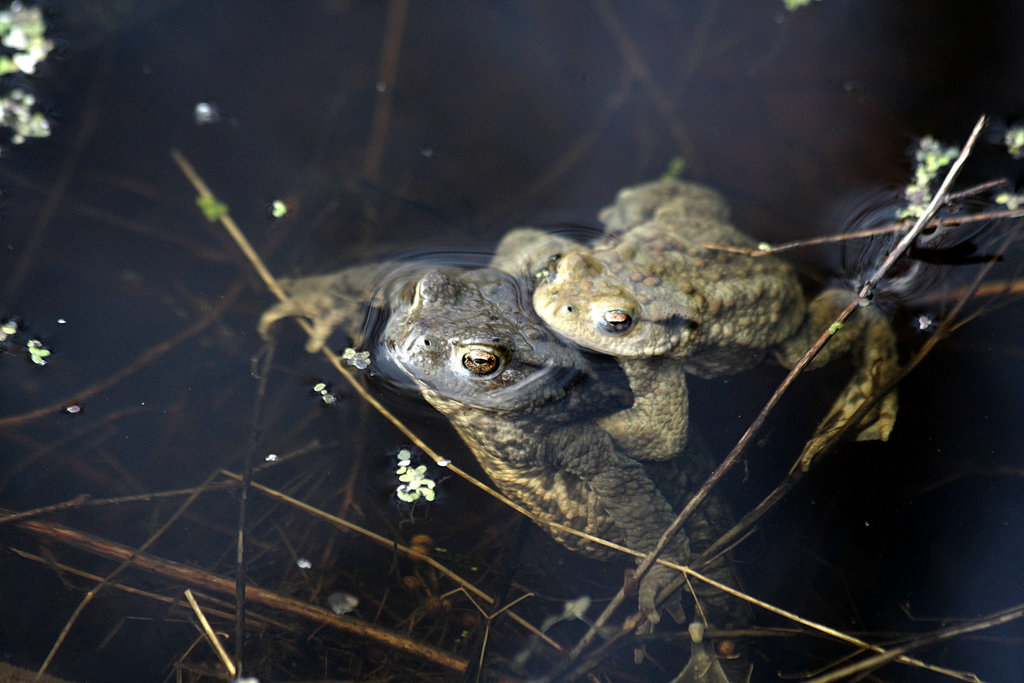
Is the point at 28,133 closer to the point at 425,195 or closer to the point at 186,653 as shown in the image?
the point at 425,195

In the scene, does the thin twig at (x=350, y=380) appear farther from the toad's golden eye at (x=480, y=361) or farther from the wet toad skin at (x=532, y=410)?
the toad's golden eye at (x=480, y=361)

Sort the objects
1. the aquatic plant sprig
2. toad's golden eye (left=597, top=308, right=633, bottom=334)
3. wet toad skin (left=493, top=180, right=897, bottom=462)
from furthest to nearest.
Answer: the aquatic plant sprig, wet toad skin (left=493, top=180, right=897, bottom=462), toad's golden eye (left=597, top=308, right=633, bottom=334)

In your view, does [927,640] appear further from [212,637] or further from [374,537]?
[212,637]

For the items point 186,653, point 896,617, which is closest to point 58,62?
point 186,653

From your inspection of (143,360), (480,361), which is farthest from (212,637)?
(480,361)

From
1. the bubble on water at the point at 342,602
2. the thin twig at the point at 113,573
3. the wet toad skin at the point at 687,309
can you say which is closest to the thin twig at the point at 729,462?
the wet toad skin at the point at 687,309

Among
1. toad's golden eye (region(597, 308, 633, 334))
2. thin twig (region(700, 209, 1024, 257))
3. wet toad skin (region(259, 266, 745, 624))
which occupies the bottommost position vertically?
wet toad skin (region(259, 266, 745, 624))

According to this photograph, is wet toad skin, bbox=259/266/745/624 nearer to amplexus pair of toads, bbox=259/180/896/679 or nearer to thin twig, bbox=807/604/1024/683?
amplexus pair of toads, bbox=259/180/896/679

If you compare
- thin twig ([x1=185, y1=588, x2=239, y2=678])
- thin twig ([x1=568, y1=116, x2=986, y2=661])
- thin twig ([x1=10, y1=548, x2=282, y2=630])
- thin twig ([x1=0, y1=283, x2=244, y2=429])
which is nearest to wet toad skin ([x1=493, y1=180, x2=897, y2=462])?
thin twig ([x1=568, y1=116, x2=986, y2=661])
